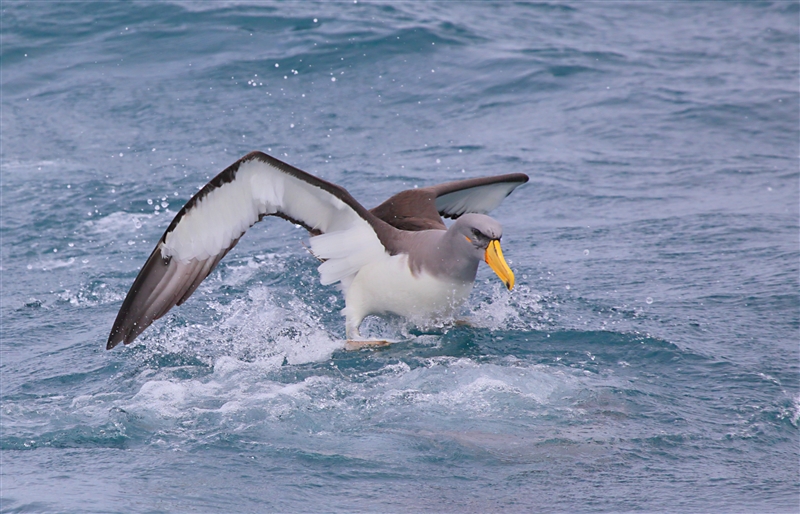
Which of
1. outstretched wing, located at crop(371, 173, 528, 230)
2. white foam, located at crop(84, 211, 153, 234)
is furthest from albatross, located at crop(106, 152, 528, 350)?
white foam, located at crop(84, 211, 153, 234)

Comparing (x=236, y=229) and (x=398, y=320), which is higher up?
(x=236, y=229)

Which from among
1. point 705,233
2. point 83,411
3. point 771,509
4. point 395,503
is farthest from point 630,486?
point 705,233

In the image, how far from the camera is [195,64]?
16.1 m

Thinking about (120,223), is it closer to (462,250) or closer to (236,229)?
(236,229)

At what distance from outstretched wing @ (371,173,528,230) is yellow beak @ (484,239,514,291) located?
138cm

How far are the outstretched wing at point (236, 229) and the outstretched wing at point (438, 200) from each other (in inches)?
31.5

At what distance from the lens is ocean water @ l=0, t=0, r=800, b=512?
18.9 ft

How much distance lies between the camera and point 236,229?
7.88 metres

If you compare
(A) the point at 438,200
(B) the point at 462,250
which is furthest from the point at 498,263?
(A) the point at 438,200

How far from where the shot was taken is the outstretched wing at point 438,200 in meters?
8.82

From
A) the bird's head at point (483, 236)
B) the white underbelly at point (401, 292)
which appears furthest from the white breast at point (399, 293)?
the bird's head at point (483, 236)

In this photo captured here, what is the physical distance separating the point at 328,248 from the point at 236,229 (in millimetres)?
806

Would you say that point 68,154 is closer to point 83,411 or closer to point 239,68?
point 239,68

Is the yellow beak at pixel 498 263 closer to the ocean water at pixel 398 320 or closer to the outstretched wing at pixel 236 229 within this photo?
the ocean water at pixel 398 320
